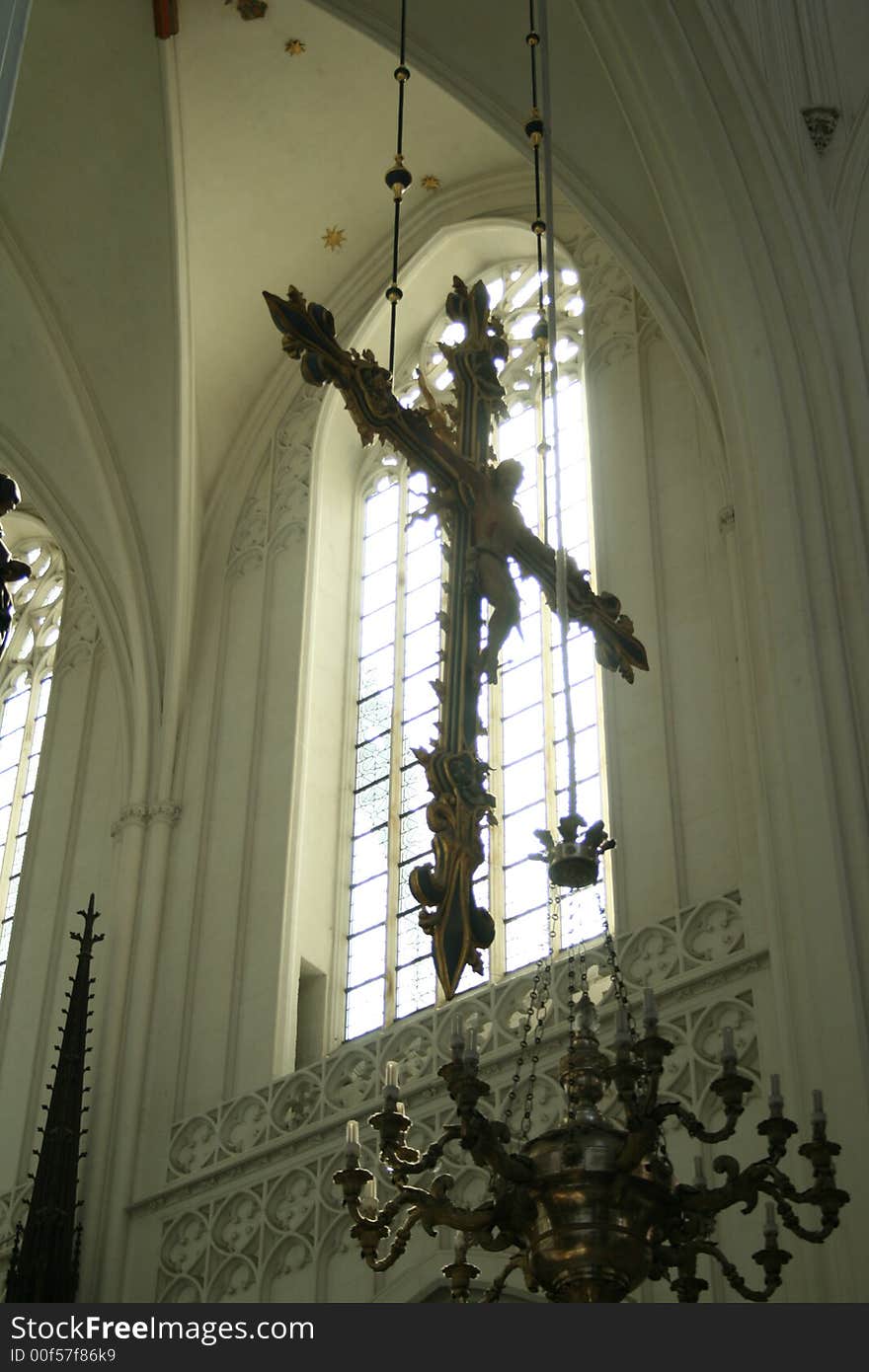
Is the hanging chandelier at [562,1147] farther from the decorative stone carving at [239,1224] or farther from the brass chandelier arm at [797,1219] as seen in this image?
the decorative stone carving at [239,1224]

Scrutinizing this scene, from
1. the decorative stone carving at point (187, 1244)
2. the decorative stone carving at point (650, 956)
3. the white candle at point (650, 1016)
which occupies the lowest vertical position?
the white candle at point (650, 1016)

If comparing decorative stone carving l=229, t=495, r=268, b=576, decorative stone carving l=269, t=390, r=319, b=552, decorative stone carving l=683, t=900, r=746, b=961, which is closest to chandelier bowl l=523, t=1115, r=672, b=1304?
decorative stone carving l=683, t=900, r=746, b=961

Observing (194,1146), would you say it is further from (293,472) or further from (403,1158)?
(403,1158)

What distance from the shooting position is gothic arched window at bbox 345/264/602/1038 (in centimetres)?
1128

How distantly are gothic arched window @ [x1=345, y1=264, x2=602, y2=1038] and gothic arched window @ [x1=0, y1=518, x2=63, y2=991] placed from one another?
3.10m

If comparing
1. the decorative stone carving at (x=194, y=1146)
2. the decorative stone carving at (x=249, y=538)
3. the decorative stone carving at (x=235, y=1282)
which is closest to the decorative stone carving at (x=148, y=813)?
the decorative stone carving at (x=249, y=538)

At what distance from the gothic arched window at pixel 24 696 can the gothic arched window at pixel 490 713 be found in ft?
10.2

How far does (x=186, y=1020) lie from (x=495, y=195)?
21.9 ft

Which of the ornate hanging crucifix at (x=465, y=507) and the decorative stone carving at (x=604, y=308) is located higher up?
the decorative stone carving at (x=604, y=308)

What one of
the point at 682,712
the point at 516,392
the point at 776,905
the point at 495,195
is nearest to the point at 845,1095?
the point at 776,905

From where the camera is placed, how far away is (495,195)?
1427cm

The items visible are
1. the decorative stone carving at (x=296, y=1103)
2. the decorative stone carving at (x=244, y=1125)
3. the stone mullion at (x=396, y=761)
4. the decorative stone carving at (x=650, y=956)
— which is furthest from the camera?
the stone mullion at (x=396, y=761)

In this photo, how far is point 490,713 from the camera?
39.7 feet

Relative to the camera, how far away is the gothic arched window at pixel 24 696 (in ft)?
48.5
